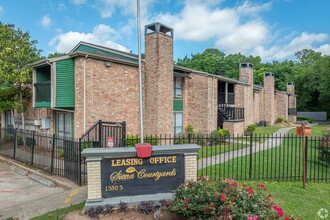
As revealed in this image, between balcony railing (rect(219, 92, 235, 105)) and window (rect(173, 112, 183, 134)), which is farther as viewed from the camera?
balcony railing (rect(219, 92, 235, 105))

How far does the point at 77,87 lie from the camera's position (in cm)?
1205

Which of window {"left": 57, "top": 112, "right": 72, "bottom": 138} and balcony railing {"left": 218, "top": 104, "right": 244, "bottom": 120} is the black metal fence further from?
balcony railing {"left": 218, "top": 104, "right": 244, "bottom": 120}

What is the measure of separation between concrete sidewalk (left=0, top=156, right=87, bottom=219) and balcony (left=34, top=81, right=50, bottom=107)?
4.54 metres

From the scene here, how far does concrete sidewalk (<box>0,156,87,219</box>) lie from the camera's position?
6.05m

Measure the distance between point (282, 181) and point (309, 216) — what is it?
2.68m

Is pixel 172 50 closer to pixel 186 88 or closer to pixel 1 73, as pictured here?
pixel 186 88

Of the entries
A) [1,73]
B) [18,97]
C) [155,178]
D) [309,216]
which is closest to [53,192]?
[155,178]

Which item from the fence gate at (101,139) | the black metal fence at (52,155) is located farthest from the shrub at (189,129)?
the black metal fence at (52,155)

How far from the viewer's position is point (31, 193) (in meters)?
7.59

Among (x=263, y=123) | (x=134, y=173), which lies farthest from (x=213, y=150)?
(x=263, y=123)

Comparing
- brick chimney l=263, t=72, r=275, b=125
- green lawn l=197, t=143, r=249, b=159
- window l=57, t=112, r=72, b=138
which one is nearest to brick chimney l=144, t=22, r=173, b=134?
green lawn l=197, t=143, r=249, b=159

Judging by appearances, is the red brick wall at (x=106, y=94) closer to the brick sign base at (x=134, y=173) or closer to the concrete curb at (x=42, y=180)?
the concrete curb at (x=42, y=180)

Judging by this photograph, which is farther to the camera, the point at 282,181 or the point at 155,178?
the point at 282,181

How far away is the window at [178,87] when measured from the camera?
16922 mm
